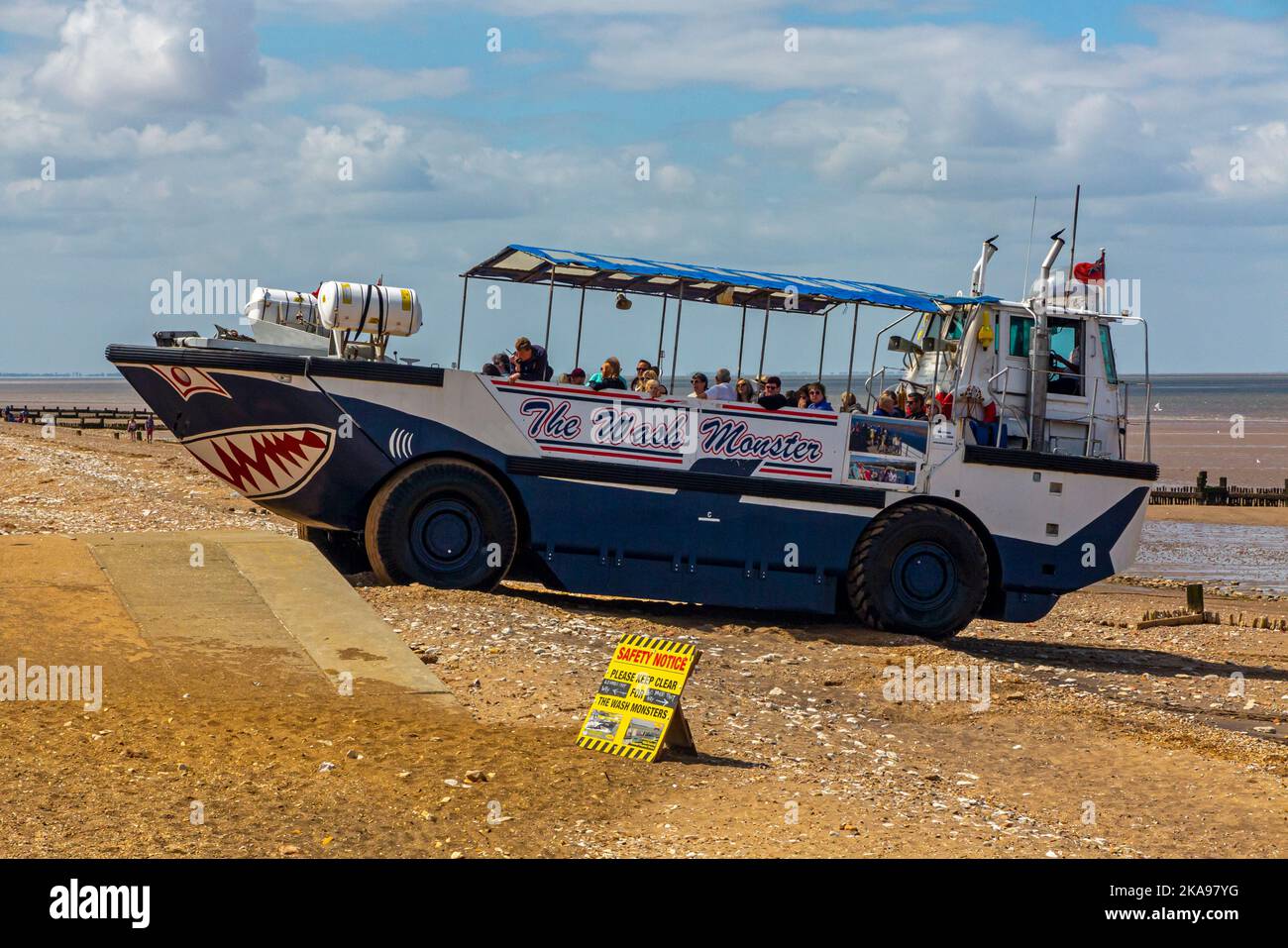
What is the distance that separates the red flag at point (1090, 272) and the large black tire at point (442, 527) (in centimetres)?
708

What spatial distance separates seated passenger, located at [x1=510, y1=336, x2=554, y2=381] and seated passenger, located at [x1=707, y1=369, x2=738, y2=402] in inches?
69.6

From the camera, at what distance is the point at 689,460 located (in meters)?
15.5

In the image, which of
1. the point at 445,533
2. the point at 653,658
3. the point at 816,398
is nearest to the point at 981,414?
the point at 816,398

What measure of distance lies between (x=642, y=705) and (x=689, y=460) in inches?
216

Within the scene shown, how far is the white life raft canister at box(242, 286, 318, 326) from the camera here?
15.8 meters

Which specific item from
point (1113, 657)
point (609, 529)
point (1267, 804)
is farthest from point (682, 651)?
point (1113, 657)

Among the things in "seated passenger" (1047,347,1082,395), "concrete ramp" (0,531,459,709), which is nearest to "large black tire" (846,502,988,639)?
"seated passenger" (1047,347,1082,395)

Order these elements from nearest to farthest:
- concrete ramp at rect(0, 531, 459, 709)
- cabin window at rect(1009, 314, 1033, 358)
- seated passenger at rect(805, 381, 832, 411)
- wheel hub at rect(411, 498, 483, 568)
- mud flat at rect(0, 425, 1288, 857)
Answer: mud flat at rect(0, 425, 1288, 857) < concrete ramp at rect(0, 531, 459, 709) < wheel hub at rect(411, 498, 483, 568) < seated passenger at rect(805, 381, 832, 411) < cabin window at rect(1009, 314, 1033, 358)

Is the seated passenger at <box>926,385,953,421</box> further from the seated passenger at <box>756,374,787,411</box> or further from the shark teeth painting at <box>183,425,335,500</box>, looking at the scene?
the shark teeth painting at <box>183,425,335,500</box>

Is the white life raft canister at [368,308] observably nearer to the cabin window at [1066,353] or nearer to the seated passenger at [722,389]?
the seated passenger at [722,389]

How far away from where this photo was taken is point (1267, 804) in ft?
33.9

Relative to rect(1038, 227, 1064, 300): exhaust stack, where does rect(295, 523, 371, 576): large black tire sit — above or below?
below

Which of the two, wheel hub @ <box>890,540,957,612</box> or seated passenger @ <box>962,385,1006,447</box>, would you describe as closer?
wheel hub @ <box>890,540,957,612</box>
